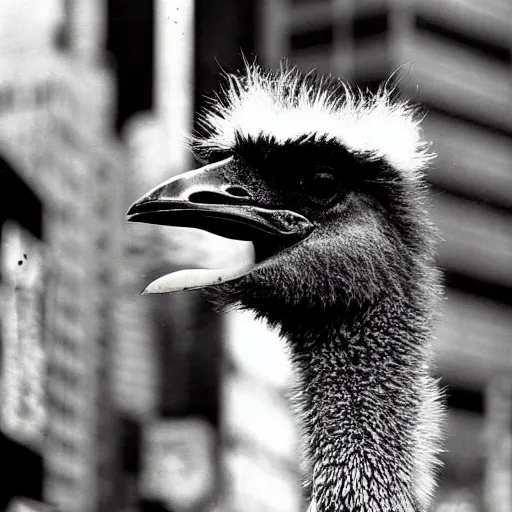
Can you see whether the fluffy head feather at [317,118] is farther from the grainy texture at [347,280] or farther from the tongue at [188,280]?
the tongue at [188,280]

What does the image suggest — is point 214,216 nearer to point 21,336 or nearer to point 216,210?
point 216,210

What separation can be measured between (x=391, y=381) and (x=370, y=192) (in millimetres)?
545

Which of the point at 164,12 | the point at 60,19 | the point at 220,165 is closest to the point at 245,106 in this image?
the point at 220,165

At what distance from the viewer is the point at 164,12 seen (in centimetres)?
400

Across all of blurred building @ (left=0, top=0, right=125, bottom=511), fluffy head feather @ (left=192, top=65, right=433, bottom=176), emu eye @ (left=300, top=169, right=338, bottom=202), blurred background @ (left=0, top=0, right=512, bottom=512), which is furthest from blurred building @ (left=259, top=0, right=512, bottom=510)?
emu eye @ (left=300, top=169, right=338, bottom=202)

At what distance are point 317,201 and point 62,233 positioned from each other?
4.68 meters

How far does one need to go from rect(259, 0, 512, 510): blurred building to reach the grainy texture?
12.6m

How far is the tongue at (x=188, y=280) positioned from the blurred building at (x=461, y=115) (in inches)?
509

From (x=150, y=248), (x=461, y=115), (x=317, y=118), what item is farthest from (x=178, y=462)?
(x=461, y=115)

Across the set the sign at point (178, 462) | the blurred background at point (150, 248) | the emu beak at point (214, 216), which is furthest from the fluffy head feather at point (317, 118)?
the sign at point (178, 462)

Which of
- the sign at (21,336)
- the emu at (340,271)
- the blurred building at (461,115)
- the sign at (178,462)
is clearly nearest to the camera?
the emu at (340,271)

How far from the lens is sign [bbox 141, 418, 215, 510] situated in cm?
1022

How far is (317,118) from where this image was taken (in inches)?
134

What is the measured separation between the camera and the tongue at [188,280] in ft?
10.3
